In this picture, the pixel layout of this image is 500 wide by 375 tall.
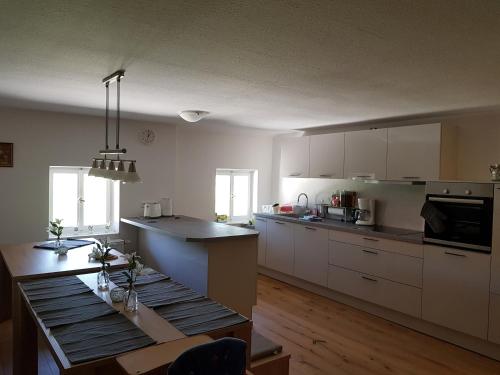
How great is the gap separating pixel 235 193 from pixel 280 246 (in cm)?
132

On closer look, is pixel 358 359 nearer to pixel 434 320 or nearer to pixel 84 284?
pixel 434 320

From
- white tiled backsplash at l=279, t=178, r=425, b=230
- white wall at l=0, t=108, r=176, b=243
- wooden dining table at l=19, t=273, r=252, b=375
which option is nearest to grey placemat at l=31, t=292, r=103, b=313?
wooden dining table at l=19, t=273, r=252, b=375

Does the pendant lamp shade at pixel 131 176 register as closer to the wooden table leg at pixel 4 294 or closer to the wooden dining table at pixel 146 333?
the wooden dining table at pixel 146 333

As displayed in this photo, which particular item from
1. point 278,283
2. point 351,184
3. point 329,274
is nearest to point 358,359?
point 329,274

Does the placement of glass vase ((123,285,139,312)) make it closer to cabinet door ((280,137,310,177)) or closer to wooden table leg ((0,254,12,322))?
wooden table leg ((0,254,12,322))

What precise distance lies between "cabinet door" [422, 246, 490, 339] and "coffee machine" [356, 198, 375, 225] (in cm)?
103

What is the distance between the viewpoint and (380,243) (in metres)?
4.07

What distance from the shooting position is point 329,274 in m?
4.61

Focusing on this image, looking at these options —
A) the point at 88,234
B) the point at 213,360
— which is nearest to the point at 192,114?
the point at 88,234

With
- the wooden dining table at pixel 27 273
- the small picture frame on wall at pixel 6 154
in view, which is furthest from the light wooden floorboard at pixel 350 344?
the small picture frame on wall at pixel 6 154

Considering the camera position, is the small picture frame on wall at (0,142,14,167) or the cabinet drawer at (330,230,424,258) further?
the small picture frame on wall at (0,142,14,167)

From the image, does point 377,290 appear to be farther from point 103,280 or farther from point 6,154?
point 6,154

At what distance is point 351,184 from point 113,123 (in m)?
3.19

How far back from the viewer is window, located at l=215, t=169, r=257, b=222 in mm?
6008
